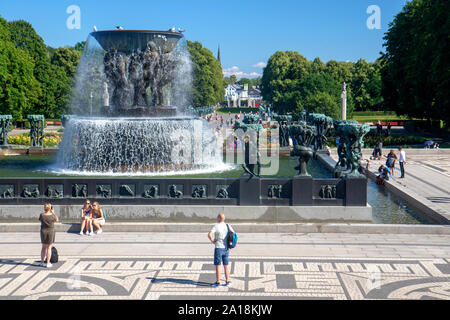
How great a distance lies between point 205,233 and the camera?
52.4 ft

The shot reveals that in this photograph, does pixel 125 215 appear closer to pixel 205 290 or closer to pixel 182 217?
pixel 182 217

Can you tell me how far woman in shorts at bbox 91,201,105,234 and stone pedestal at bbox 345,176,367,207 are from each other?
737 cm

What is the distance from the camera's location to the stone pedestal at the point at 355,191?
17.1 metres

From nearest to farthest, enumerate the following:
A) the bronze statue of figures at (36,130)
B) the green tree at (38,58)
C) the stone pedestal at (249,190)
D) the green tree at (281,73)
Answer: the stone pedestal at (249,190)
the bronze statue of figures at (36,130)
the green tree at (38,58)
the green tree at (281,73)

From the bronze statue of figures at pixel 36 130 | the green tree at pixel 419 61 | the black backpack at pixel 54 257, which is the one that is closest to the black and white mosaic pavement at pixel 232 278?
the black backpack at pixel 54 257

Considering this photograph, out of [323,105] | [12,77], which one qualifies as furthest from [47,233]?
[323,105]

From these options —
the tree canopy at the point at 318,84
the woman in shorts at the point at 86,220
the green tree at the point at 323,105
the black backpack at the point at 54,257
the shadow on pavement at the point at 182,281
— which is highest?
the tree canopy at the point at 318,84

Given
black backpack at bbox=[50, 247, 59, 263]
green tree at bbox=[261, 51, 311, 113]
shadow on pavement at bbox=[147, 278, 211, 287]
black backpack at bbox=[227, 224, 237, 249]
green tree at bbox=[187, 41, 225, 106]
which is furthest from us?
green tree at bbox=[261, 51, 311, 113]

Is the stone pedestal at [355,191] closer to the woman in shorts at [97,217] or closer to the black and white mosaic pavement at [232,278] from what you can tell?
the black and white mosaic pavement at [232,278]

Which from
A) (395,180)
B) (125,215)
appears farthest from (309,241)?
(395,180)

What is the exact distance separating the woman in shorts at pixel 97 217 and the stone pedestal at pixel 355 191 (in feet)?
24.2

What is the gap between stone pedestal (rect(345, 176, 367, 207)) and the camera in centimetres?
1714

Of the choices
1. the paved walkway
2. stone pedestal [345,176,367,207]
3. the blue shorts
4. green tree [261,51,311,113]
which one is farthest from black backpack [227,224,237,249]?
green tree [261,51,311,113]

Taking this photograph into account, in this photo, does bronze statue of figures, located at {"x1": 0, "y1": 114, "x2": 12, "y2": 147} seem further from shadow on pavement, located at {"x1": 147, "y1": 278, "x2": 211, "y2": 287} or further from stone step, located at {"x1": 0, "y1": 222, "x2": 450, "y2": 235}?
shadow on pavement, located at {"x1": 147, "y1": 278, "x2": 211, "y2": 287}
